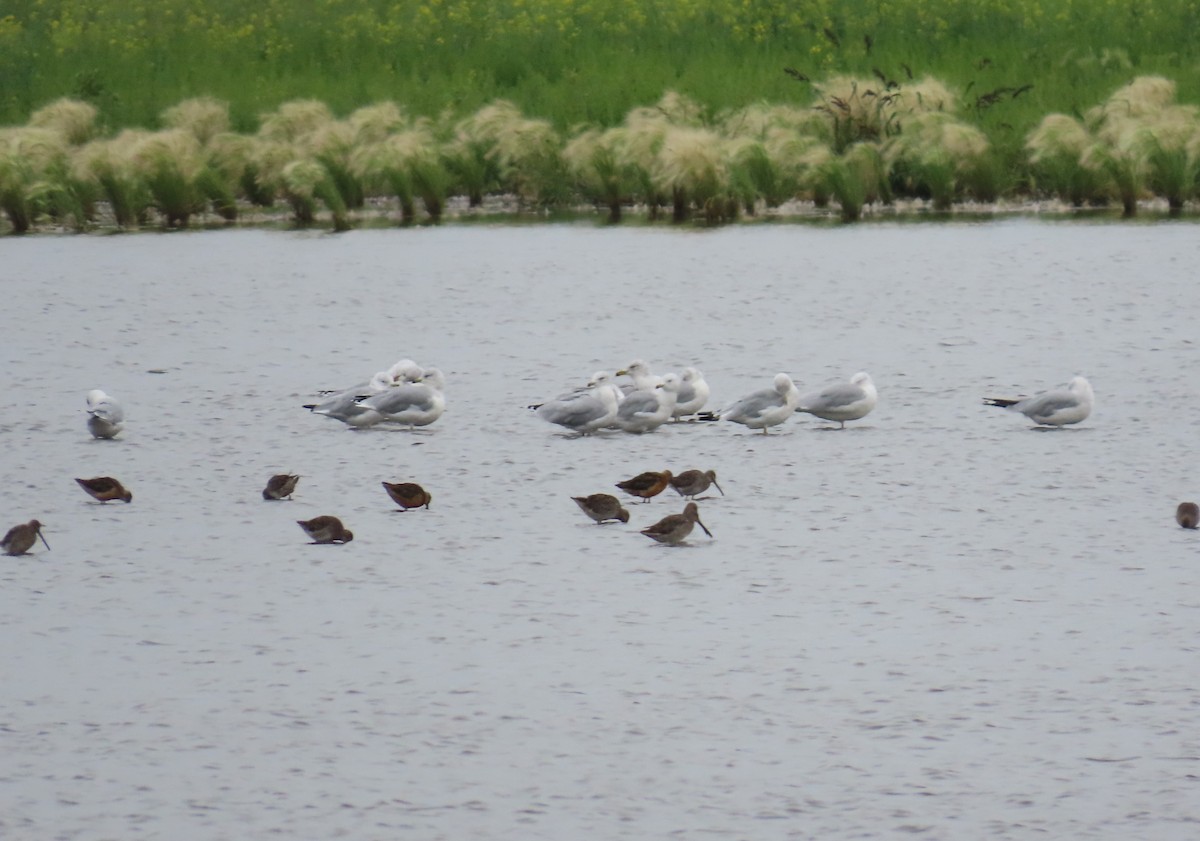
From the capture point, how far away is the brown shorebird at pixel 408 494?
1073 centimetres

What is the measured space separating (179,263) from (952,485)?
48.9 ft

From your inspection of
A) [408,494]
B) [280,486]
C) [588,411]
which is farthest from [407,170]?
[408,494]

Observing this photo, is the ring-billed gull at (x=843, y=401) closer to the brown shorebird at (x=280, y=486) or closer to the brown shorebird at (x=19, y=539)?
the brown shorebird at (x=280, y=486)

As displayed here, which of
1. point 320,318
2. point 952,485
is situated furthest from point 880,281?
point 952,485

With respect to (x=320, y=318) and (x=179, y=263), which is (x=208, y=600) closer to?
(x=320, y=318)

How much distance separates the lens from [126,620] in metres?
8.61

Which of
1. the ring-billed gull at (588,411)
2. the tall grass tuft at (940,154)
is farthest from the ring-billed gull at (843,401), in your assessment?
the tall grass tuft at (940,154)

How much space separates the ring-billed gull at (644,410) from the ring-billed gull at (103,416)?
3067 millimetres

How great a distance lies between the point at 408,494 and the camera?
10.7 m

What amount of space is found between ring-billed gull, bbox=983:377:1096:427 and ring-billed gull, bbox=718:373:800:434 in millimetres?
1441

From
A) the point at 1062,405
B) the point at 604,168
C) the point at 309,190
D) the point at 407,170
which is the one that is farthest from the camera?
the point at 407,170

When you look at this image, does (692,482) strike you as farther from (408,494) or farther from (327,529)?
(327,529)

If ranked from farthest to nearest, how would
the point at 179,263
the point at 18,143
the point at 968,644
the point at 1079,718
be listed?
the point at 18,143
the point at 179,263
the point at 968,644
the point at 1079,718

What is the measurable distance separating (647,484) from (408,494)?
1199 millimetres
